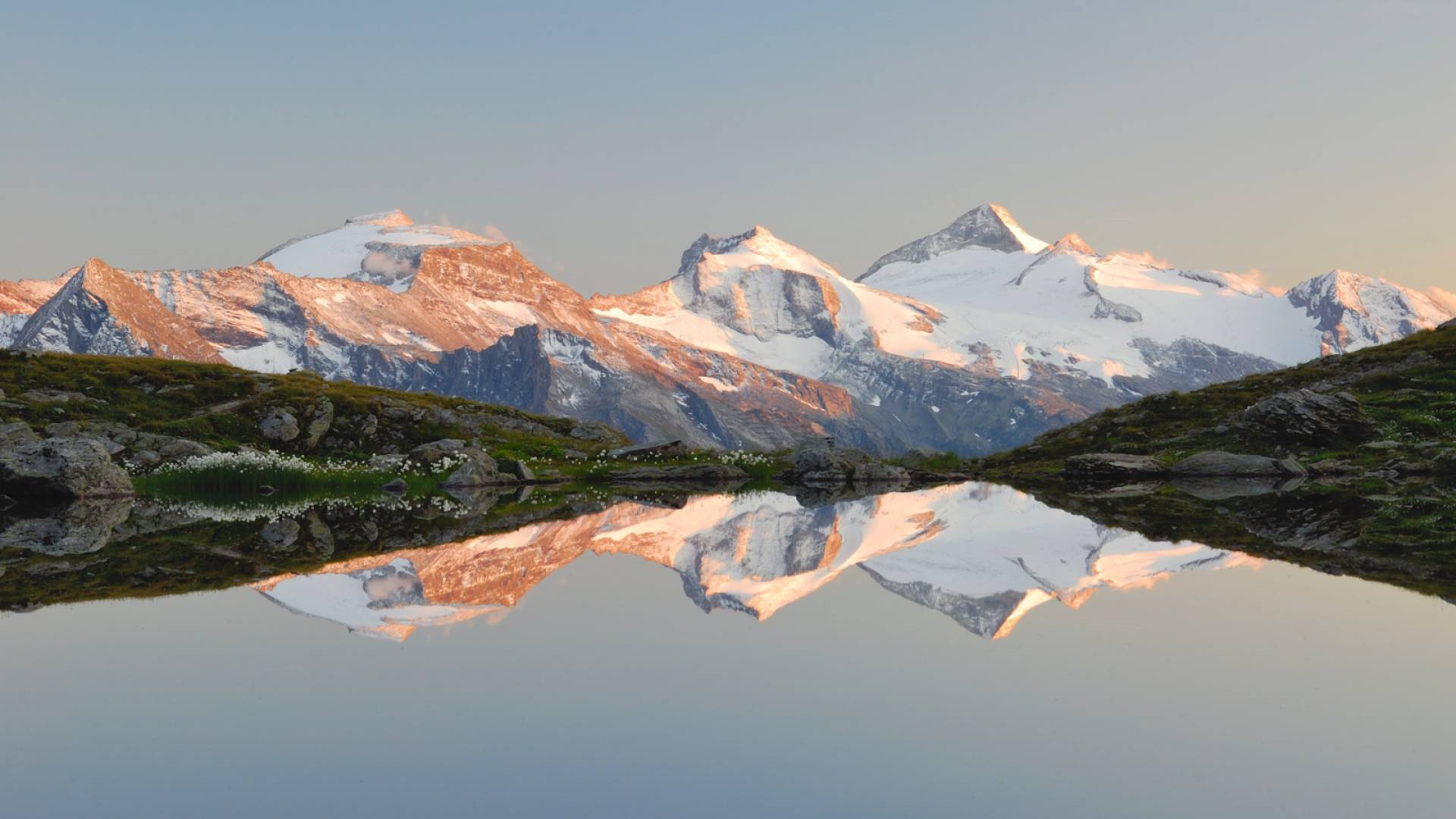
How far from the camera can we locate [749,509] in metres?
48.0

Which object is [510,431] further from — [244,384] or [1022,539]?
[1022,539]

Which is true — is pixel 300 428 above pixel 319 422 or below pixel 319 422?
below

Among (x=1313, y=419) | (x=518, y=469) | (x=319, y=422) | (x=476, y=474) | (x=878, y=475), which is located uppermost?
(x=319, y=422)

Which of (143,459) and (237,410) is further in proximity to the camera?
(237,410)

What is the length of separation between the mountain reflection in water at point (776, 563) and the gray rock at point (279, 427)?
137 ft

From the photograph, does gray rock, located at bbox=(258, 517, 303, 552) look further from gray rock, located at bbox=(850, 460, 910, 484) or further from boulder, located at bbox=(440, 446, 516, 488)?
gray rock, located at bbox=(850, 460, 910, 484)

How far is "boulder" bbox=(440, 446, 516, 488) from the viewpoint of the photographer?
6372 cm

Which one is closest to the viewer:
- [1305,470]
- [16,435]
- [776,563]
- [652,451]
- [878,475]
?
[776,563]

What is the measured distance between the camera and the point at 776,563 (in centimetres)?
2836

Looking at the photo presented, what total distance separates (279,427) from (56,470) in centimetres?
2639

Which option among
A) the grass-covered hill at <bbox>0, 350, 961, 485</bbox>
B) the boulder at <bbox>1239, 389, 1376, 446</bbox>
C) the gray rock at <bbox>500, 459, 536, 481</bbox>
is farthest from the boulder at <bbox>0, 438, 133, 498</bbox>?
the boulder at <bbox>1239, 389, 1376, 446</bbox>

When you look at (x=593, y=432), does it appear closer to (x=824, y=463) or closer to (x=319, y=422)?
(x=319, y=422)

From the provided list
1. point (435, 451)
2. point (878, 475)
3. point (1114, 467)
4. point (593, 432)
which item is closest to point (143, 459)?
point (435, 451)

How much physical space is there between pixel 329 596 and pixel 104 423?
56.4 metres
